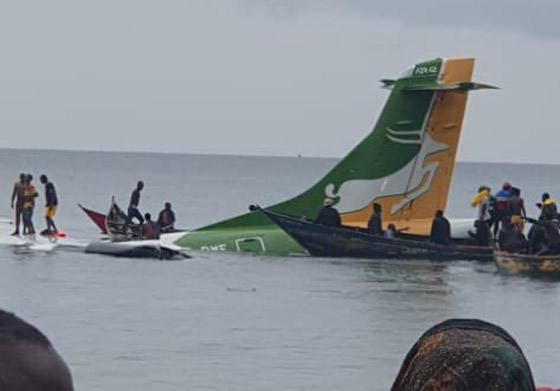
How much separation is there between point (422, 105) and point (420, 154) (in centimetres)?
87

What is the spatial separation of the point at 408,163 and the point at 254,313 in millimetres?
7960

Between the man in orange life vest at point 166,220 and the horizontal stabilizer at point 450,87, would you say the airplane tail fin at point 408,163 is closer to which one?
the horizontal stabilizer at point 450,87

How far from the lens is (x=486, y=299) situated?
22469 mm

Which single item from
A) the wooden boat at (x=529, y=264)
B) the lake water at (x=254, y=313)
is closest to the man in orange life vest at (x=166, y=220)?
the lake water at (x=254, y=313)

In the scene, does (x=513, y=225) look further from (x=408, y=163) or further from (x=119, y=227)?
(x=119, y=227)

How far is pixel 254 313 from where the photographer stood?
2044 centimetres

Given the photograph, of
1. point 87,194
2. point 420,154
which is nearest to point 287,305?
point 420,154

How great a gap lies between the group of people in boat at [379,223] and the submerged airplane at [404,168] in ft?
1.03

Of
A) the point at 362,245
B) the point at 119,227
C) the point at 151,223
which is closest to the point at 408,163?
the point at 362,245

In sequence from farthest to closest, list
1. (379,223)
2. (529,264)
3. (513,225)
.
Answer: (379,223)
(513,225)
(529,264)

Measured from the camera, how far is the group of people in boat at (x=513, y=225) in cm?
2394

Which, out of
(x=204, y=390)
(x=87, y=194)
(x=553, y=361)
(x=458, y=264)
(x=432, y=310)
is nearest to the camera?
(x=204, y=390)

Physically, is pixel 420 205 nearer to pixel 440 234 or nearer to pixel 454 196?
pixel 440 234

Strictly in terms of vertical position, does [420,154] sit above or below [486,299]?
above
